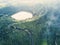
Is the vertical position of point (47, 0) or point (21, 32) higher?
point (47, 0)

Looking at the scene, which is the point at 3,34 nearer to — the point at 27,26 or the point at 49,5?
the point at 27,26

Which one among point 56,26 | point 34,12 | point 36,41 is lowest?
point 36,41

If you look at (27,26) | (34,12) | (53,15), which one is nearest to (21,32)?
(27,26)

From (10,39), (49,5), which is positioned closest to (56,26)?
(49,5)

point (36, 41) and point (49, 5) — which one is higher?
point (49, 5)

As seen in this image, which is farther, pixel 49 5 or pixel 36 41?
pixel 49 5

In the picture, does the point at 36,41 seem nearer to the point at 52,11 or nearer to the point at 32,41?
the point at 32,41
